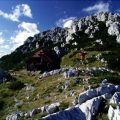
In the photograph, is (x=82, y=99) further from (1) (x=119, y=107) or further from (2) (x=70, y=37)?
(2) (x=70, y=37)

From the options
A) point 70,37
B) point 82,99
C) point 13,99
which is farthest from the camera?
point 70,37

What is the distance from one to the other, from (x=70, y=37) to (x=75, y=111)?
16535 cm

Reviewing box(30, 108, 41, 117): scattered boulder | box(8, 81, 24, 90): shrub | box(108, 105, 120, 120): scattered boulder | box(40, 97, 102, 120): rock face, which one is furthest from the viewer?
box(8, 81, 24, 90): shrub

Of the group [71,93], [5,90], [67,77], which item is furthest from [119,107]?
[5,90]

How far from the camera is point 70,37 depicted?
7544 inches

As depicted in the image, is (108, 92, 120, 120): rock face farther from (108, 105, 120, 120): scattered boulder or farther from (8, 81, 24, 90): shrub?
(8, 81, 24, 90): shrub

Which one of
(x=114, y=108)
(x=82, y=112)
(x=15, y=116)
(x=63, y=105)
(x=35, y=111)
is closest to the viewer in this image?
(x=114, y=108)

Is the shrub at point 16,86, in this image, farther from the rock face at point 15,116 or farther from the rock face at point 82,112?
the rock face at point 82,112

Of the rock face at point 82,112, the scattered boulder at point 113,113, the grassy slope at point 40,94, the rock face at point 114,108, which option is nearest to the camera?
the scattered boulder at point 113,113

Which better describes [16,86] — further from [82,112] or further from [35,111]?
[82,112]

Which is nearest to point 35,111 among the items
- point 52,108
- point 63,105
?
point 52,108

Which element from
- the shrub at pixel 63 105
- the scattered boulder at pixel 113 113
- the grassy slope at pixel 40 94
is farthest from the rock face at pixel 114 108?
the grassy slope at pixel 40 94

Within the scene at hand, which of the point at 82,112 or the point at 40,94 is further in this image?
the point at 40,94

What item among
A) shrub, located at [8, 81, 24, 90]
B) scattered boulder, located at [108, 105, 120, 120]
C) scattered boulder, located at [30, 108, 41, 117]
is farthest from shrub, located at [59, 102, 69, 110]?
shrub, located at [8, 81, 24, 90]
